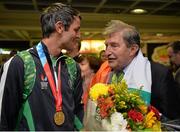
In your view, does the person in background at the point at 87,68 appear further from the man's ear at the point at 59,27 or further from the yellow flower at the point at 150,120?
the yellow flower at the point at 150,120

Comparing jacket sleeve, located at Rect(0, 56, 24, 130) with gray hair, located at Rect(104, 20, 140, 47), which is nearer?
jacket sleeve, located at Rect(0, 56, 24, 130)

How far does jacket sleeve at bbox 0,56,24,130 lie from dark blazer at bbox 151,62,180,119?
28.3 inches

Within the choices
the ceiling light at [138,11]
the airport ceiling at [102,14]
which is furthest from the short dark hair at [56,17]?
the ceiling light at [138,11]

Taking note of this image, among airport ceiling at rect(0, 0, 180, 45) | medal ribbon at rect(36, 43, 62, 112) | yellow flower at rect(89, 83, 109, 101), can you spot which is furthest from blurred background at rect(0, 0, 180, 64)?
yellow flower at rect(89, 83, 109, 101)

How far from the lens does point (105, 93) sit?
1390mm

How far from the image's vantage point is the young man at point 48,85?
55.9 inches

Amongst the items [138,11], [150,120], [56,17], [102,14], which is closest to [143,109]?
[150,120]

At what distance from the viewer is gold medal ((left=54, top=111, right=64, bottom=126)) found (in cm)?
146

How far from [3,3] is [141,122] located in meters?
4.54

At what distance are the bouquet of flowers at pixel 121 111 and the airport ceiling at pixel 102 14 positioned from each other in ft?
12.8

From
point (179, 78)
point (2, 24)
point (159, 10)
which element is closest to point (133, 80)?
point (179, 78)

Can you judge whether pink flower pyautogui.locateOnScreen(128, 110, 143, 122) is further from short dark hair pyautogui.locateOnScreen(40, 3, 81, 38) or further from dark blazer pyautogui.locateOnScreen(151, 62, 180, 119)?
short dark hair pyautogui.locateOnScreen(40, 3, 81, 38)

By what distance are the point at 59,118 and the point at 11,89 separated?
248 millimetres

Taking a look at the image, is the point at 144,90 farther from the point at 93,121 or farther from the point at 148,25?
the point at 148,25
